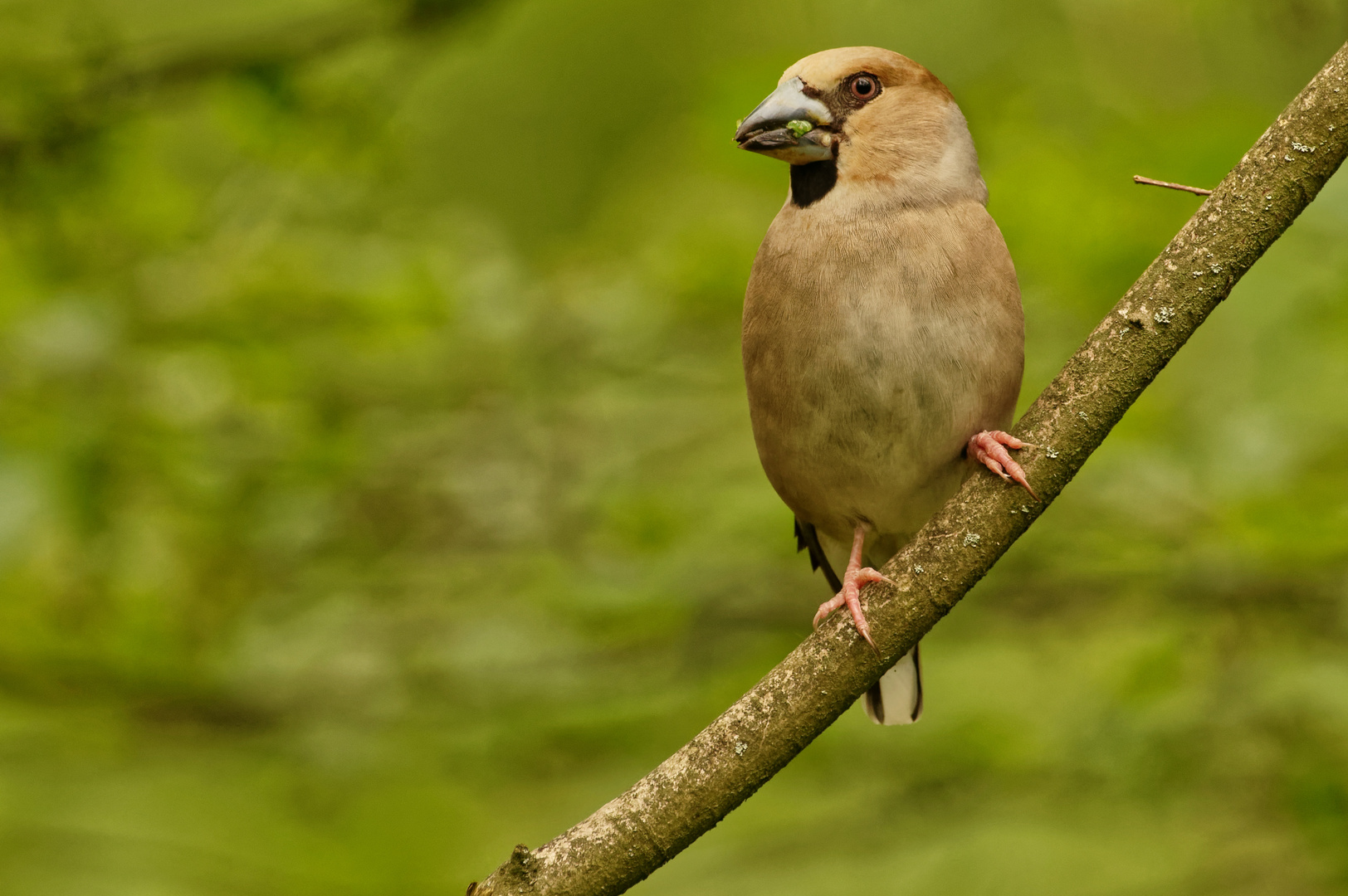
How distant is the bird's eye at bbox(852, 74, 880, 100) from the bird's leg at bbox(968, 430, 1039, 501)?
102 cm

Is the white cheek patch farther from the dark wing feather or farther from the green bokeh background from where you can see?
the green bokeh background

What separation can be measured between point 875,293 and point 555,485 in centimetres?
238

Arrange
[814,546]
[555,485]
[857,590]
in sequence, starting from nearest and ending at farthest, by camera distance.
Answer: [857,590]
[814,546]
[555,485]

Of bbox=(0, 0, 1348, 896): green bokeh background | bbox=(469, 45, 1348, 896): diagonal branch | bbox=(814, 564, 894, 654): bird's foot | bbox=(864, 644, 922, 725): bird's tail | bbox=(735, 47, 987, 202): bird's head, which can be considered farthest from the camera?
bbox=(0, 0, 1348, 896): green bokeh background

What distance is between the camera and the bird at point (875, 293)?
10.7 feet

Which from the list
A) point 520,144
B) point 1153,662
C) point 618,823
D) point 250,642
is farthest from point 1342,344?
point 520,144

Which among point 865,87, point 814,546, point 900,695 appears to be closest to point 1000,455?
point 865,87

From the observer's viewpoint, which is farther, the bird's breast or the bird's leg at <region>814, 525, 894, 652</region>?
the bird's breast

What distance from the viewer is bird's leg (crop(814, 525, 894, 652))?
2.71 metres

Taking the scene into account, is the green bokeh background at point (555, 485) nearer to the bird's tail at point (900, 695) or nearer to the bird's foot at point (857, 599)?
the bird's tail at point (900, 695)

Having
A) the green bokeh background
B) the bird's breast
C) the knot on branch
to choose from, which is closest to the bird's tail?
the green bokeh background

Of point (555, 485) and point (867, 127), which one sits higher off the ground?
point (555, 485)

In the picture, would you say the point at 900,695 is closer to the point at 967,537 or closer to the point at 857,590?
the point at 857,590

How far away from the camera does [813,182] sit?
3.42 meters
